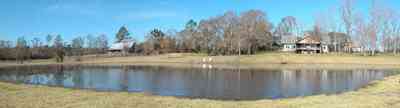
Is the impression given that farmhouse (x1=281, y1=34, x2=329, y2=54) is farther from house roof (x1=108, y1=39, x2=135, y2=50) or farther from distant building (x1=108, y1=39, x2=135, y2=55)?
house roof (x1=108, y1=39, x2=135, y2=50)

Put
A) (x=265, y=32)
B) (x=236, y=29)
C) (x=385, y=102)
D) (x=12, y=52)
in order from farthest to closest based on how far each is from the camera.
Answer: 1. (x=12, y=52)
2. (x=265, y=32)
3. (x=236, y=29)
4. (x=385, y=102)

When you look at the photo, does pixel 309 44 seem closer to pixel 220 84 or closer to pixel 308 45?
pixel 308 45

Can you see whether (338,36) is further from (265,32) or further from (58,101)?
(58,101)

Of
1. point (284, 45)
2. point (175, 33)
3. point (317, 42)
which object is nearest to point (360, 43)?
point (317, 42)

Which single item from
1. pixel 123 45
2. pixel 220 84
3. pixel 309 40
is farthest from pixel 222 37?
pixel 220 84

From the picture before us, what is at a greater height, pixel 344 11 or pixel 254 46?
pixel 344 11

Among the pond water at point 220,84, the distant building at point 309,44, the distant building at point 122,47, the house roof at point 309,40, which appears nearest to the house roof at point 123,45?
the distant building at point 122,47

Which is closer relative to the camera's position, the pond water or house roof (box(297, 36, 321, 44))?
the pond water

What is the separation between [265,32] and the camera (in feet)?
265

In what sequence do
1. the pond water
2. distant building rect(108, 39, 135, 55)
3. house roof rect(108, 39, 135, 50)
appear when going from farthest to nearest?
house roof rect(108, 39, 135, 50) < distant building rect(108, 39, 135, 55) < the pond water

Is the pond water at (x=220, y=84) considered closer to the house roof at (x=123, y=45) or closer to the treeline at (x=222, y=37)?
the treeline at (x=222, y=37)

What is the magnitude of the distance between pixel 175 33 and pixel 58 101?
86.4m

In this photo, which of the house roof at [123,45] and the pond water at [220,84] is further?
the house roof at [123,45]

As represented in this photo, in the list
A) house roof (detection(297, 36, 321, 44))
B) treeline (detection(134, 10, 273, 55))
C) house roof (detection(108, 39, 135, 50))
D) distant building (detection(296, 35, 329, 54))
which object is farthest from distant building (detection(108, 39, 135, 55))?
house roof (detection(297, 36, 321, 44))
